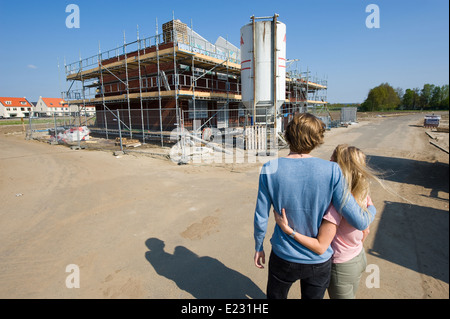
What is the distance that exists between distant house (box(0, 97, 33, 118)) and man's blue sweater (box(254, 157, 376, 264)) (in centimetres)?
9320

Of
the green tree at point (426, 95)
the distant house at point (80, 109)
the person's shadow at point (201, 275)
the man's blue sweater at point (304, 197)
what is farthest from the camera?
the green tree at point (426, 95)

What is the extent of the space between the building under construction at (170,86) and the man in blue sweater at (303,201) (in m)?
12.2

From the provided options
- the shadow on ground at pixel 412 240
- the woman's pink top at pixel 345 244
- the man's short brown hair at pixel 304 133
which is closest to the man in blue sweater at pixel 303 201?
the man's short brown hair at pixel 304 133

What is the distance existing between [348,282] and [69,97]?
28.3 meters

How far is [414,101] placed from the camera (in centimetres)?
7681

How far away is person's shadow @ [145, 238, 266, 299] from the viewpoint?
3.15 metres

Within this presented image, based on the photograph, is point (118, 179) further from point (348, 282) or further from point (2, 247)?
point (348, 282)

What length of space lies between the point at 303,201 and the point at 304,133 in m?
0.50

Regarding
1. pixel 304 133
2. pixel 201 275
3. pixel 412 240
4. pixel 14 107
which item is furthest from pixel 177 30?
pixel 14 107

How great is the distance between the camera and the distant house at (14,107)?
7462 cm

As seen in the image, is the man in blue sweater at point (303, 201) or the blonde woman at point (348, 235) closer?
the man in blue sweater at point (303, 201)

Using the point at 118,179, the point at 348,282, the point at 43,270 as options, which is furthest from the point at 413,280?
the point at 118,179

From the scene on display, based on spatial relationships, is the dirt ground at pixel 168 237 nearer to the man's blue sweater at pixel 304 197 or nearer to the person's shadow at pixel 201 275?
the person's shadow at pixel 201 275

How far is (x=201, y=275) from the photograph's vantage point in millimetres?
3516
